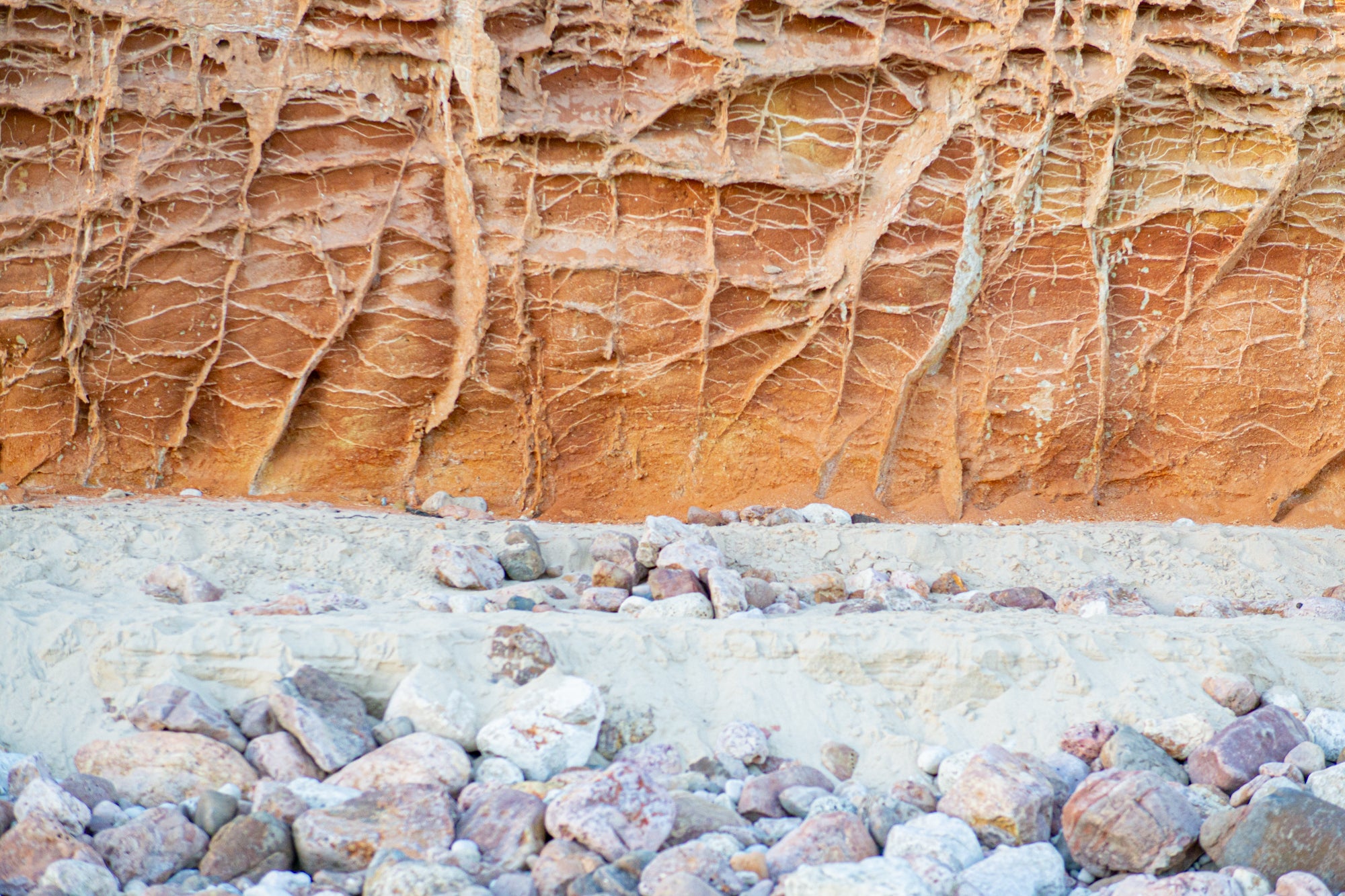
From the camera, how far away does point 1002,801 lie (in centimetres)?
228

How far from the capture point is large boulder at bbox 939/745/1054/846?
7.40 ft

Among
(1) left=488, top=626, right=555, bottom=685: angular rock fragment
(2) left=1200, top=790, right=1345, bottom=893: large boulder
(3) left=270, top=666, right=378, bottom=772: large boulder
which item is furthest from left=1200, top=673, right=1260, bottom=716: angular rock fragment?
(3) left=270, top=666, right=378, bottom=772: large boulder

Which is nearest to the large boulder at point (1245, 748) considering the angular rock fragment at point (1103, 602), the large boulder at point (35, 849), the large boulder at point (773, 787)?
the angular rock fragment at point (1103, 602)

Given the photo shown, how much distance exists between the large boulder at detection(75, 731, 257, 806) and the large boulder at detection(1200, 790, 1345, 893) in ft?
6.40

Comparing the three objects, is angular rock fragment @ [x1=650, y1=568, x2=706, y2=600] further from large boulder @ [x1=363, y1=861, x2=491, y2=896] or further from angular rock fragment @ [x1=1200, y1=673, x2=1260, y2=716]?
large boulder @ [x1=363, y1=861, x2=491, y2=896]

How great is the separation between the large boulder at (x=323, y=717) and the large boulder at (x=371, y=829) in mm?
212

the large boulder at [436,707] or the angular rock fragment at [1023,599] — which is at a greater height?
the angular rock fragment at [1023,599]

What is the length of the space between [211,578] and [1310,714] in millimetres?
3231

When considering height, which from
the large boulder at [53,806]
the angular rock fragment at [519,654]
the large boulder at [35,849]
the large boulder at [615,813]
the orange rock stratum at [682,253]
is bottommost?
the large boulder at [35,849]

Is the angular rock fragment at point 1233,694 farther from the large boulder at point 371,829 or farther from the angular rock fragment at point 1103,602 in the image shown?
the large boulder at point 371,829

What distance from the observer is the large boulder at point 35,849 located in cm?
202

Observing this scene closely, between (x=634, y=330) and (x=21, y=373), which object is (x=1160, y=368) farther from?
(x=21, y=373)

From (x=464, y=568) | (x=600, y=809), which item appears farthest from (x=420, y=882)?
(x=464, y=568)

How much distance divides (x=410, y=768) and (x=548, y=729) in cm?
31
